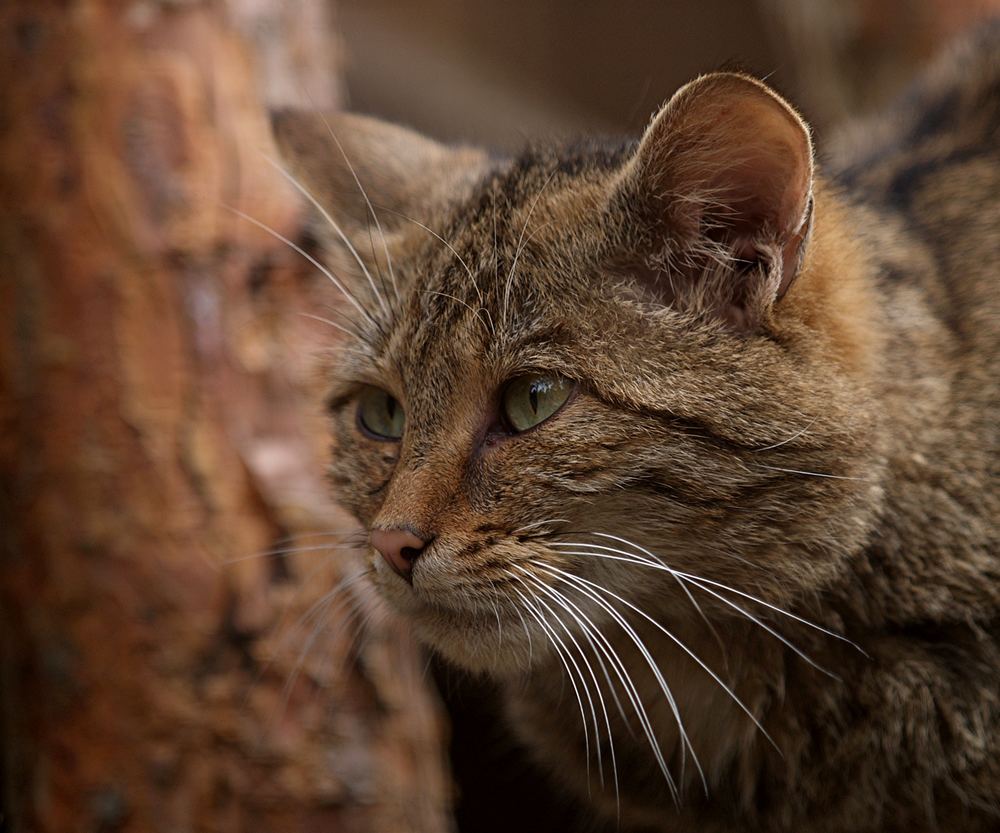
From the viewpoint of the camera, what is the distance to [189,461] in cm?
256

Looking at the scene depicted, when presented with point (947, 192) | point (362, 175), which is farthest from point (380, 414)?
point (947, 192)

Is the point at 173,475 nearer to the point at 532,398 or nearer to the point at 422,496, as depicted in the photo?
the point at 422,496

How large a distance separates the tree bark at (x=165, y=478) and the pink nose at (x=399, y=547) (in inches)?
22.4

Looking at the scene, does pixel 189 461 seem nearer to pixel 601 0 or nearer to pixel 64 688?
pixel 64 688

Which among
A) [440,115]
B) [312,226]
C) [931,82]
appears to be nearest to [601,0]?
[440,115]

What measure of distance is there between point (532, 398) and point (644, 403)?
0.21 meters

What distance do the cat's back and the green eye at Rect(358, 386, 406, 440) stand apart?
1.01 m

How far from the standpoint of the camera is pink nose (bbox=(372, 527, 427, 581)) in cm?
182

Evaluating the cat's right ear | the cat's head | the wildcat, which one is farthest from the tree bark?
the cat's head

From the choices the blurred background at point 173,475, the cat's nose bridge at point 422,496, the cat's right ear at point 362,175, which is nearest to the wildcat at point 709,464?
the cat's nose bridge at point 422,496

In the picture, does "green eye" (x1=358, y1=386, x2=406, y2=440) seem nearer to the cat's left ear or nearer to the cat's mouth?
the cat's mouth

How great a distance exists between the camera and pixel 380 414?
2242 millimetres

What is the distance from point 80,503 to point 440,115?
445cm

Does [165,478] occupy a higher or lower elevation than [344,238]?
lower
